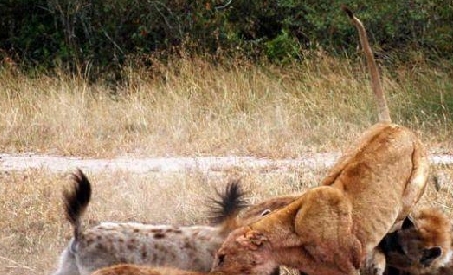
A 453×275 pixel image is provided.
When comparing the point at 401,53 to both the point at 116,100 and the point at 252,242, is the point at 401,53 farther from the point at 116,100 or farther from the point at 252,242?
the point at 252,242

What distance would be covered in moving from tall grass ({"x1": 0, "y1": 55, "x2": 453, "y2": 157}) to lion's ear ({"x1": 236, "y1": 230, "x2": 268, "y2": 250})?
15.2 ft

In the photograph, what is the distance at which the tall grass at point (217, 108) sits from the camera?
32.2 feet

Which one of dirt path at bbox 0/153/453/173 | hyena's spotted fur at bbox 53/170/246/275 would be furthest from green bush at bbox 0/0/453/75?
hyena's spotted fur at bbox 53/170/246/275

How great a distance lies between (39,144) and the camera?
33.2 ft

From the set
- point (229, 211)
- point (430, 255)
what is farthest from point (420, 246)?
point (229, 211)

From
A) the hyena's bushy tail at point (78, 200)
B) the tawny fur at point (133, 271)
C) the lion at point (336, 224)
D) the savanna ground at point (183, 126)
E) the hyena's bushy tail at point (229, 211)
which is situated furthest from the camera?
the savanna ground at point (183, 126)

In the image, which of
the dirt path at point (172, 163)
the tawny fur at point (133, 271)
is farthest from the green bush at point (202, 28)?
the tawny fur at point (133, 271)

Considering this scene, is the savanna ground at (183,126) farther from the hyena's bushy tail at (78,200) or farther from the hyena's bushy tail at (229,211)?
the hyena's bushy tail at (229,211)

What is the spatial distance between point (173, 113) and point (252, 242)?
654 centimetres

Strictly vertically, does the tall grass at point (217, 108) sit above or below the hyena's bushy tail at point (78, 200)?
below

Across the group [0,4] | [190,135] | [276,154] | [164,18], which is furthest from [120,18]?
[276,154]

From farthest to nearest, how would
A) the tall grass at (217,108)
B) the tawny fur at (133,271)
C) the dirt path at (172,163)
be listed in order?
the tall grass at (217,108) < the dirt path at (172,163) < the tawny fur at (133,271)

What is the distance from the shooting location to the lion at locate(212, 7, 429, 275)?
4.54 m

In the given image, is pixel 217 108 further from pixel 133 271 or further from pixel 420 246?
pixel 133 271
